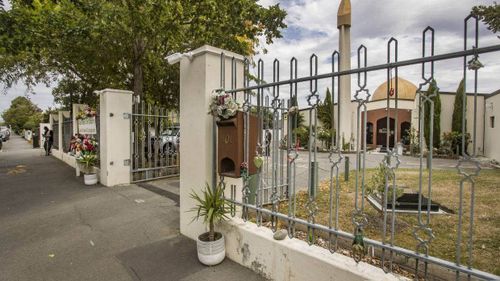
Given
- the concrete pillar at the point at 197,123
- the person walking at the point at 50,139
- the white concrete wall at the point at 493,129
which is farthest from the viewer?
the person walking at the point at 50,139

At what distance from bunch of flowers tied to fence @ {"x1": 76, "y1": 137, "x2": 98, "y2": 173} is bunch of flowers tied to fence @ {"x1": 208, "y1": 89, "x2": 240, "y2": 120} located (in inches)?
235

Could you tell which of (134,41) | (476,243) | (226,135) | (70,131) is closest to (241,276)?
(226,135)

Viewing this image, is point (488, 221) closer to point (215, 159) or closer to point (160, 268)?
point (215, 159)

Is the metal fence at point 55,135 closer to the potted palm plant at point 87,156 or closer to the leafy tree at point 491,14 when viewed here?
the potted palm plant at point 87,156

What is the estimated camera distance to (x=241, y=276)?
2.75m

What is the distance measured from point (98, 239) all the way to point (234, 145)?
8.05 feet

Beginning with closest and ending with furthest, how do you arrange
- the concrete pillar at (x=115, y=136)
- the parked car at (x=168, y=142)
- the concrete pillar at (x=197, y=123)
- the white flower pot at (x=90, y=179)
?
the concrete pillar at (x=197, y=123)
the concrete pillar at (x=115, y=136)
the white flower pot at (x=90, y=179)
the parked car at (x=168, y=142)

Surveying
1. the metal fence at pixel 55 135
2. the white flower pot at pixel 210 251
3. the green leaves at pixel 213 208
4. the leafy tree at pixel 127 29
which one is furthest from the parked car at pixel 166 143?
the metal fence at pixel 55 135

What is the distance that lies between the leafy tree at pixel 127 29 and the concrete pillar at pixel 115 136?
162 cm

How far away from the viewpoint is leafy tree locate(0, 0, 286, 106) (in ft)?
20.8

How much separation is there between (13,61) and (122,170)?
810 cm

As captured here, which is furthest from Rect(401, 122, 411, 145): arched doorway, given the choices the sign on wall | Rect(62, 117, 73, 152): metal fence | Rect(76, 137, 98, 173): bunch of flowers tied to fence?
Rect(62, 117, 73, 152): metal fence

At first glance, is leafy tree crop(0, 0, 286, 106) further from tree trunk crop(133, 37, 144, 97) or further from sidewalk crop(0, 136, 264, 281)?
sidewalk crop(0, 136, 264, 281)

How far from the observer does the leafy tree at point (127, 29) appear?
6.34m
